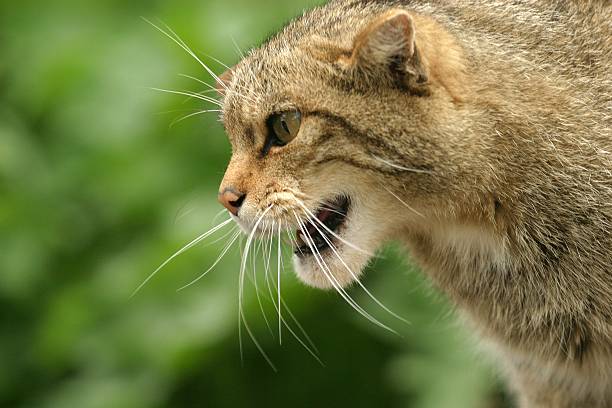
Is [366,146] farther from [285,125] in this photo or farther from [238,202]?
[238,202]

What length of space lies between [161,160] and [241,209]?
2361mm

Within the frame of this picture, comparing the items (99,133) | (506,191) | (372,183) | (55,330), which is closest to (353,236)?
(372,183)

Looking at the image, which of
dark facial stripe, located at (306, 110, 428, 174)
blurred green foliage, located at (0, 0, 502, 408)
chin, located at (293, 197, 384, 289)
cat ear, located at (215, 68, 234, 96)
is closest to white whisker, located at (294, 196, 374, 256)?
chin, located at (293, 197, 384, 289)

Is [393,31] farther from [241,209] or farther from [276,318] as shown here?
[276,318]

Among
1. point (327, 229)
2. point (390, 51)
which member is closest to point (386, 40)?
point (390, 51)

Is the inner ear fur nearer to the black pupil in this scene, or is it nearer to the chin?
the black pupil

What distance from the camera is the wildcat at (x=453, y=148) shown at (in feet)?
11.0

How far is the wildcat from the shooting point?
11.0ft

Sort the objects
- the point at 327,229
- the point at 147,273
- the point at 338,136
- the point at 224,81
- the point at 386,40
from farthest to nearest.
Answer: the point at 147,273, the point at 224,81, the point at 327,229, the point at 338,136, the point at 386,40

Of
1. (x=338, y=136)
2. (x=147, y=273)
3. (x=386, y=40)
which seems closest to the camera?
(x=386, y=40)

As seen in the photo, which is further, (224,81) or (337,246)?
(224,81)

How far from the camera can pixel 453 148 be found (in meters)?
3.37

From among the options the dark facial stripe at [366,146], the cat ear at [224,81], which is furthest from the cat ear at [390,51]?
the cat ear at [224,81]

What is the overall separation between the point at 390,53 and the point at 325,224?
589 millimetres
